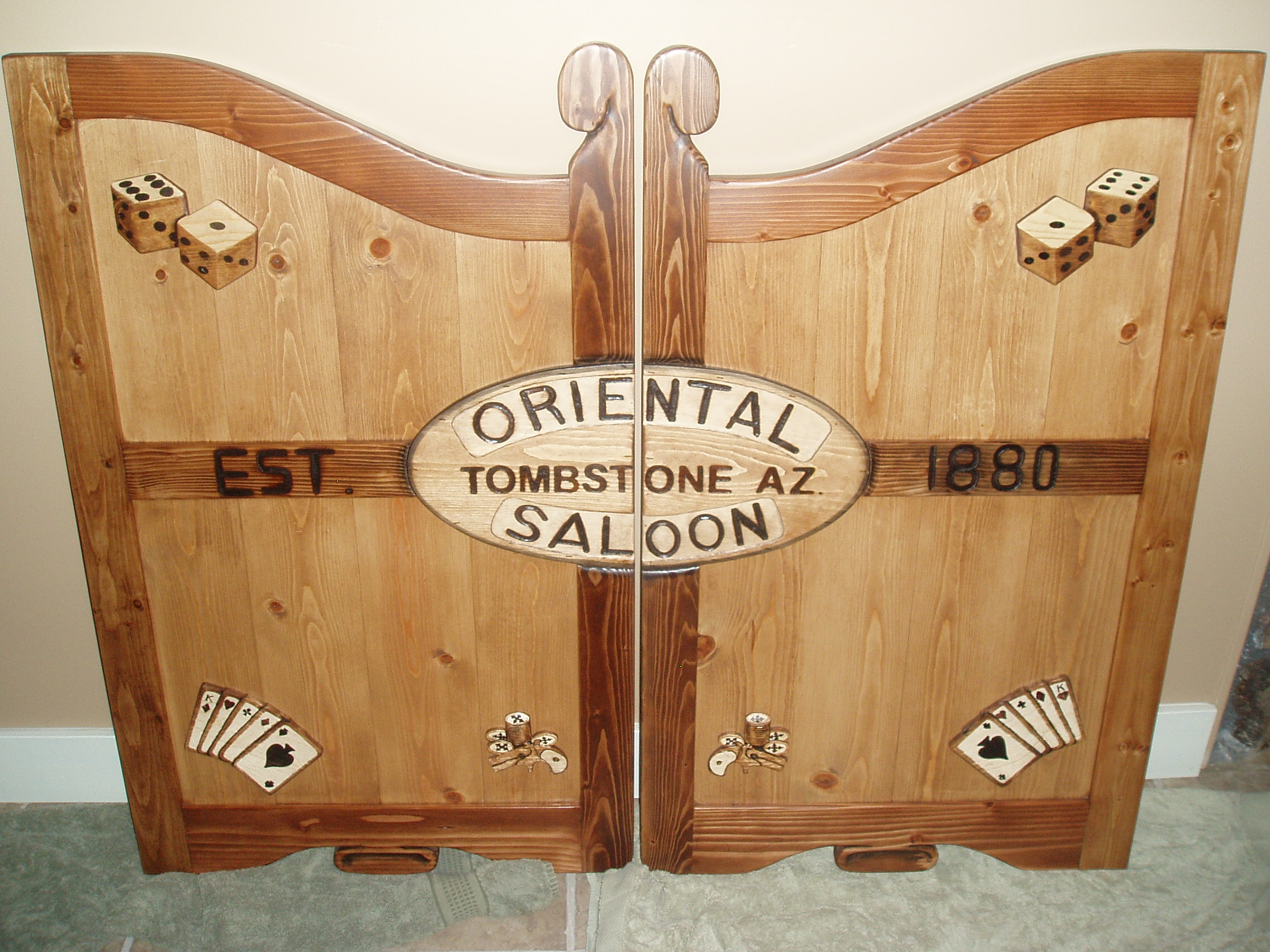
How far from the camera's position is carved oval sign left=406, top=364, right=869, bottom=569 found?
1384mm

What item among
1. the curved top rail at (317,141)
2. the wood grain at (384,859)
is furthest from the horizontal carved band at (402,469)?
the wood grain at (384,859)

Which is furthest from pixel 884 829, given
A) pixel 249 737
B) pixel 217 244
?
pixel 217 244

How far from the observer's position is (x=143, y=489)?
4.72 feet

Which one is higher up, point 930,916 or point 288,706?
point 288,706

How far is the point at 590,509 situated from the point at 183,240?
832 millimetres

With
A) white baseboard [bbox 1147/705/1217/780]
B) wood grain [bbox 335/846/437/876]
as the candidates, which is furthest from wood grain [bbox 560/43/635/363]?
white baseboard [bbox 1147/705/1217/780]

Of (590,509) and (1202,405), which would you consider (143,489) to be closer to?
(590,509)

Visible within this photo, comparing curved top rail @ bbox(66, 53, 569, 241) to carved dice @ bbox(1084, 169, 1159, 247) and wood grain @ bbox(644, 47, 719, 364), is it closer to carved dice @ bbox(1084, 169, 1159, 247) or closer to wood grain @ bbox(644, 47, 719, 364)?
wood grain @ bbox(644, 47, 719, 364)

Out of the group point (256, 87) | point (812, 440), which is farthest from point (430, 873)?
point (256, 87)

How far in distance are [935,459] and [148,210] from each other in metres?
1.43

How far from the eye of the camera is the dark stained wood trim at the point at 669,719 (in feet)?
4.92

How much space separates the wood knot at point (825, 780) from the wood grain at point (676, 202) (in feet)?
2.97

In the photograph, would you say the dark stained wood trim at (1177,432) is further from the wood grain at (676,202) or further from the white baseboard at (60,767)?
the white baseboard at (60,767)

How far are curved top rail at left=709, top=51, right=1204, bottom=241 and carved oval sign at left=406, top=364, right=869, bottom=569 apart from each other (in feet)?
0.92
